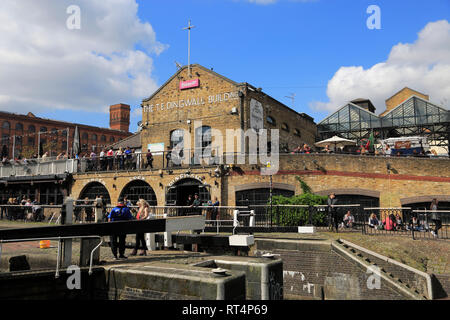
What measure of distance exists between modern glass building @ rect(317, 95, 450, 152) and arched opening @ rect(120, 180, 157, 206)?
767 inches

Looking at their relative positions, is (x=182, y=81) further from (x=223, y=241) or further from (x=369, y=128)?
(x=369, y=128)

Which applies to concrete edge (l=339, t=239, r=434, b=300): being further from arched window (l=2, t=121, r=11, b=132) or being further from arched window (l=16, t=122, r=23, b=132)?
arched window (l=16, t=122, r=23, b=132)

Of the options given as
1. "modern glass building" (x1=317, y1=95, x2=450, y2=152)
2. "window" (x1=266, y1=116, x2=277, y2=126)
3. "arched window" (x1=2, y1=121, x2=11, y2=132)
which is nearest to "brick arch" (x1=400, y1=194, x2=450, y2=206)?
"window" (x1=266, y1=116, x2=277, y2=126)

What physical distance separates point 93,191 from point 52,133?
47.9 meters

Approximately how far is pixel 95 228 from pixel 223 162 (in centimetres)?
1321

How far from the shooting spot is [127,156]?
23562 millimetres

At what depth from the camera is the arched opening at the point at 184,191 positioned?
67.2ft

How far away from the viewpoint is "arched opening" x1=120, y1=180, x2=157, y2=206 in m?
22.2

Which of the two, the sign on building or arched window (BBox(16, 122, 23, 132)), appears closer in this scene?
the sign on building

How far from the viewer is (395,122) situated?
34062 millimetres

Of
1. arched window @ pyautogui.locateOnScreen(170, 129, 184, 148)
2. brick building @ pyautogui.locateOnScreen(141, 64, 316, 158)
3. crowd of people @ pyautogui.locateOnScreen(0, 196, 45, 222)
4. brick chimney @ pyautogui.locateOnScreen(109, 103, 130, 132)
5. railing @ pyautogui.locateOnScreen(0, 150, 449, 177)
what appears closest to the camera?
crowd of people @ pyautogui.locateOnScreen(0, 196, 45, 222)

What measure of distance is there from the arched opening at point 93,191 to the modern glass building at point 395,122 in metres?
21.2

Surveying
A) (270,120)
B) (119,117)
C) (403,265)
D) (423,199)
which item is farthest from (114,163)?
(119,117)

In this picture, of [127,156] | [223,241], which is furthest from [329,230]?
[127,156]
